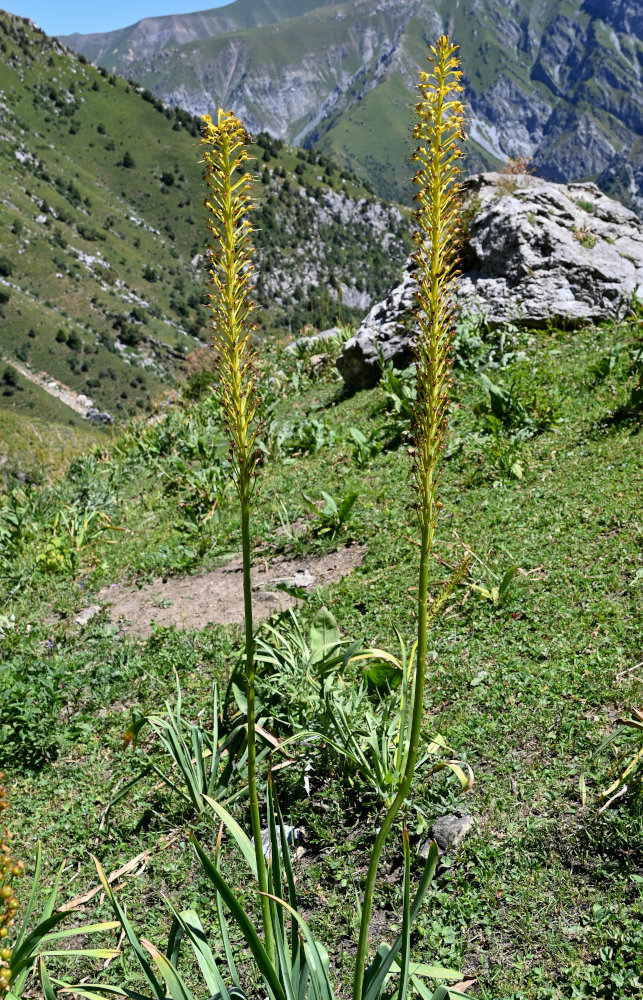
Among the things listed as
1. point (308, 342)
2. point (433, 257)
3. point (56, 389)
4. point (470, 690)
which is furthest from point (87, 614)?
point (56, 389)

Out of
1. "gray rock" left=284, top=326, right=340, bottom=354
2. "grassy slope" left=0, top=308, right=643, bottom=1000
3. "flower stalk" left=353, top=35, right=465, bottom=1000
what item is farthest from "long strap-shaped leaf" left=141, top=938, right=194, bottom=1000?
"gray rock" left=284, top=326, right=340, bottom=354

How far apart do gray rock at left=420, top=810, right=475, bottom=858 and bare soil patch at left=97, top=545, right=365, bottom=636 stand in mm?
2454

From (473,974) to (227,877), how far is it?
1.24 meters

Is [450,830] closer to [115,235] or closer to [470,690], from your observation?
[470,690]

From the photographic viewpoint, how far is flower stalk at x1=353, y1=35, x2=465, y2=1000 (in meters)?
1.37

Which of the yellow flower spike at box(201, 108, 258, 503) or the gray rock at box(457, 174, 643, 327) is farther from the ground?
the gray rock at box(457, 174, 643, 327)

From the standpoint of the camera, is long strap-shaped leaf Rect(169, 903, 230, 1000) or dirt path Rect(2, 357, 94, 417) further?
dirt path Rect(2, 357, 94, 417)

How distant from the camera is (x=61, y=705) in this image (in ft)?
15.5

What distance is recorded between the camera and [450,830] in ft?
9.86

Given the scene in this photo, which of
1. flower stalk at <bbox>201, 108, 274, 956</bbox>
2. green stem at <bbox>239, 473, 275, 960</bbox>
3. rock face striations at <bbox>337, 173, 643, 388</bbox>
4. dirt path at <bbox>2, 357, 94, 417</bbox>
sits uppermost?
rock face striations at <bbox>337, 173, 643, 388</bbox>

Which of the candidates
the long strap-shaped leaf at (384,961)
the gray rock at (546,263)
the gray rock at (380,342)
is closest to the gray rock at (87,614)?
the long strap-shaped leaf at (384,961)

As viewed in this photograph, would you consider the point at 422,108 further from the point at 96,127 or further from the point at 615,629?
the point at 96,127

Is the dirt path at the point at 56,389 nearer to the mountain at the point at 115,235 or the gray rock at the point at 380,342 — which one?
the mountain at the point at 115,235

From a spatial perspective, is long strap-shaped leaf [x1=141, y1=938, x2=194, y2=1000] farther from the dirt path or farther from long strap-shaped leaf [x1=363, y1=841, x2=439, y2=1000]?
the dirt path
